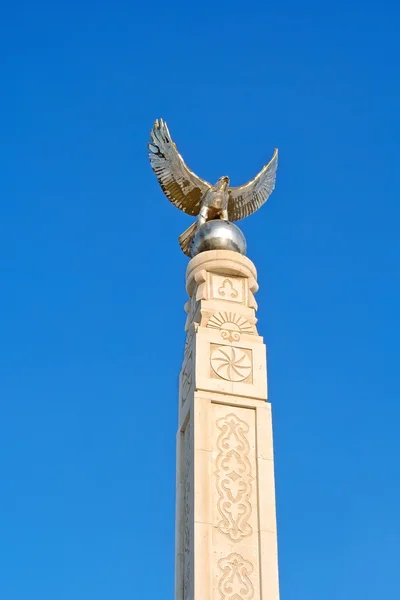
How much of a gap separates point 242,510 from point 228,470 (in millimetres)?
681

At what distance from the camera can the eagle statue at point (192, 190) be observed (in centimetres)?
2016

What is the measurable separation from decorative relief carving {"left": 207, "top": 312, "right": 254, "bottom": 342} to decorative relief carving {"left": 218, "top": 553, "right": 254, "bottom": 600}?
155 inches

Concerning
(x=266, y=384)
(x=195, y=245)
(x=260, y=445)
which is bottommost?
(x=260, y=445)

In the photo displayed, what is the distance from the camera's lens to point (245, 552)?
50.5 ft

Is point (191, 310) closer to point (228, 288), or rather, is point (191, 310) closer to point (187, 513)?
point (228, 288)

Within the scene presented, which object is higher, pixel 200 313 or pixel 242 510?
pixel 200 313

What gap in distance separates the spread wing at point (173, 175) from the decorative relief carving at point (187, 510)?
5296 millimetres

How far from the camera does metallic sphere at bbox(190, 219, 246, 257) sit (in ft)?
62.5

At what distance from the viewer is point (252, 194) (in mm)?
21109

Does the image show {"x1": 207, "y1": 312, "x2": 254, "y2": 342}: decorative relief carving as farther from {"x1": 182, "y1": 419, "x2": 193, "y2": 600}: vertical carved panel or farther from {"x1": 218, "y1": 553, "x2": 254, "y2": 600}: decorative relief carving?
{"x1": 218, "y1": 553, "x2": 254, "y2": 600}: decorative relief carving

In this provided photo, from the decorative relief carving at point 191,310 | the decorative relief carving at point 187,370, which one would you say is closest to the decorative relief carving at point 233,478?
the decorative relief carving at point 187,370

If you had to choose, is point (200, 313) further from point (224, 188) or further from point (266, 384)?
point (224, 188)

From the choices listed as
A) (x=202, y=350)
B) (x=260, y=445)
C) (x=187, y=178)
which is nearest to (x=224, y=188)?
(x=187, y=178)

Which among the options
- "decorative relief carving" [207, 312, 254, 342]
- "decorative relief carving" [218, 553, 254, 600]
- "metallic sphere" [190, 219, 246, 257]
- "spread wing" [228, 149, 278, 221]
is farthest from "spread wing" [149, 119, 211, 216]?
"decorative relief carving" [218, 553, 254, 600]
